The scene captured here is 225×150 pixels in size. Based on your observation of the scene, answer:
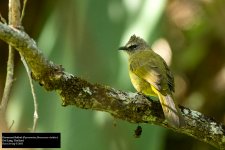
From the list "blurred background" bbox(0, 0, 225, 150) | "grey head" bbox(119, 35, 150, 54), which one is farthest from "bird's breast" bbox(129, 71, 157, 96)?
"grey head" bbox(119, 35, 150, 54)

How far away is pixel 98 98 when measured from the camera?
3420 millimetres

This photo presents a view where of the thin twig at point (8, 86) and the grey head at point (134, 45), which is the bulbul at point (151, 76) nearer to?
the grey head at point (134, 45)

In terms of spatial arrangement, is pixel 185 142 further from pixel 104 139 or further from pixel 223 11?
pixel 104 139

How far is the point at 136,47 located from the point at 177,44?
1.92m

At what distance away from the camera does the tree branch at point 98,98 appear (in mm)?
3068

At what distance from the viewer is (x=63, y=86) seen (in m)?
3.32

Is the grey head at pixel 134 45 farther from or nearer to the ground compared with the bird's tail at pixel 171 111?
farther from the ground

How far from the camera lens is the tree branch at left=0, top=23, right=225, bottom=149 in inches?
121

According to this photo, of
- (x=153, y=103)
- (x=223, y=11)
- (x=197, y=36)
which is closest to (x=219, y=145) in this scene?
(x=153, y=103)

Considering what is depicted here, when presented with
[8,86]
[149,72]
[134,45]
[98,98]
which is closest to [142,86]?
[149,72]

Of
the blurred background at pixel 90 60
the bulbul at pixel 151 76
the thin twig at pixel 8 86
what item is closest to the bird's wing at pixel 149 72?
the bulbul at pixel 151 76

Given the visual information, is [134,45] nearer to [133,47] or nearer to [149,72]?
[133,47]

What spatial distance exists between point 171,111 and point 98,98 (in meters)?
0.44

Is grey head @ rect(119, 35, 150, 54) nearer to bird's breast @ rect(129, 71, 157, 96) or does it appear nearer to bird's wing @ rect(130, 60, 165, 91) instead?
bird's wing @ rect(130, 60, 165, 91)
